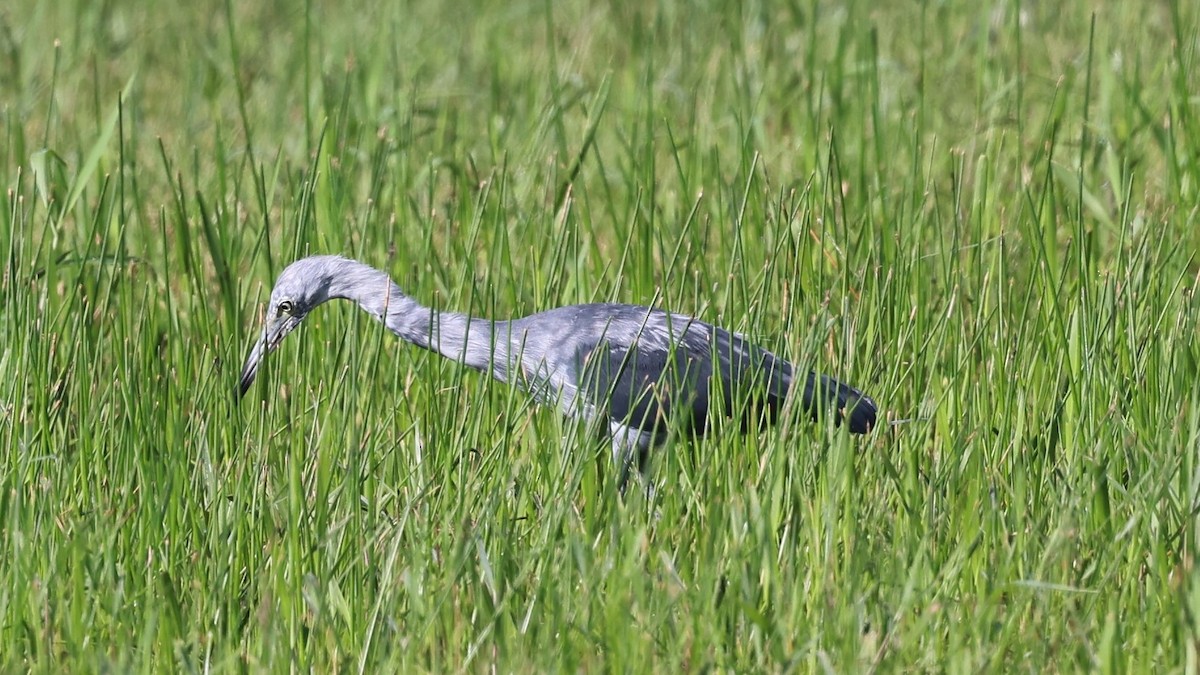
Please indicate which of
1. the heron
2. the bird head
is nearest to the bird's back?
the heron

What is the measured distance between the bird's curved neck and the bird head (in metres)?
0.04

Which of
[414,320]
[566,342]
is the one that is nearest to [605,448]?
[566,342]

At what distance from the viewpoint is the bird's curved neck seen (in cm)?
365

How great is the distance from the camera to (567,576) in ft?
8.46

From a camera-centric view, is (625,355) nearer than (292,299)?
Yes

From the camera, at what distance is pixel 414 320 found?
3680mm

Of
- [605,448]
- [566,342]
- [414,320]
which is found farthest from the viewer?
[605,448]

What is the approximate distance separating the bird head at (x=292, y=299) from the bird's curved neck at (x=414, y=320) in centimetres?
4

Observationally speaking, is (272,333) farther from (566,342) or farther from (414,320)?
(566,342)

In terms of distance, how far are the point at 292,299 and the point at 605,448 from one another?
29.8 inches

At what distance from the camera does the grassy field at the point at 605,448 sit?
101 inches

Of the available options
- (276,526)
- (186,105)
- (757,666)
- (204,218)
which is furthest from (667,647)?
(186,105)

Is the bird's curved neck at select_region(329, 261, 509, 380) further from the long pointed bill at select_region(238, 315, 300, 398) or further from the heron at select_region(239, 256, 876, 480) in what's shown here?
the long pointed bill at select_region(238, 315, 300, 398)

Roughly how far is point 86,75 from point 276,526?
4143mm
